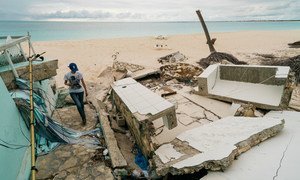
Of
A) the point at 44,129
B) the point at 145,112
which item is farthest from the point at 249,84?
the point at 44,129

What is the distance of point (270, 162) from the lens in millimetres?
2910

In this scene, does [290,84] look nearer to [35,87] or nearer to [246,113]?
[246,113]

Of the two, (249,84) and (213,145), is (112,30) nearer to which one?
A: (249,84)

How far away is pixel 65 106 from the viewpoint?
676cm

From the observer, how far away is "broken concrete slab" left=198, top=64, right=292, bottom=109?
16.8 feet

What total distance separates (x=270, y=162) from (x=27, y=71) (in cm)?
564

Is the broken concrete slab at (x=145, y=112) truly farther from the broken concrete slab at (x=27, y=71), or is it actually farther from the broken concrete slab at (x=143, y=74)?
the broken concrete slab at (x=143, y=74)

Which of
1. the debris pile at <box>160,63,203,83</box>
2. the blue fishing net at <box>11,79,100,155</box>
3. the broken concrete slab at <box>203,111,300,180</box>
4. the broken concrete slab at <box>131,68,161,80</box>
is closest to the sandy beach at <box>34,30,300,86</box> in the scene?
the broken concrete slab at <box>131,68,161,80</box>

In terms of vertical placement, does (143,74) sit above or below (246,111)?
above

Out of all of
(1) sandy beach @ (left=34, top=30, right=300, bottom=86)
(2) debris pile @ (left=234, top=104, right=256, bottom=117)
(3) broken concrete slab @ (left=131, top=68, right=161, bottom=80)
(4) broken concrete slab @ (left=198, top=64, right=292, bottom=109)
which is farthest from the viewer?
(1) sandy beach @ (left=34, top=30, right=300, bottom=86)

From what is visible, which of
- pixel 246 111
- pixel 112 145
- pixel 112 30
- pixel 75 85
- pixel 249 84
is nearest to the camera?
pixel 112 145

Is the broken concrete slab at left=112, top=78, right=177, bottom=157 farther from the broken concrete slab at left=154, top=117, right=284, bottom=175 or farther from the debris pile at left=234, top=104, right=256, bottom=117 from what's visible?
the debris pile at left=234, top=104, right=256, bottom=117

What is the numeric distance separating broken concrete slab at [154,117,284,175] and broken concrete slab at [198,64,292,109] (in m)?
1.41

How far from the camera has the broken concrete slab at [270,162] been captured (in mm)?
2711
